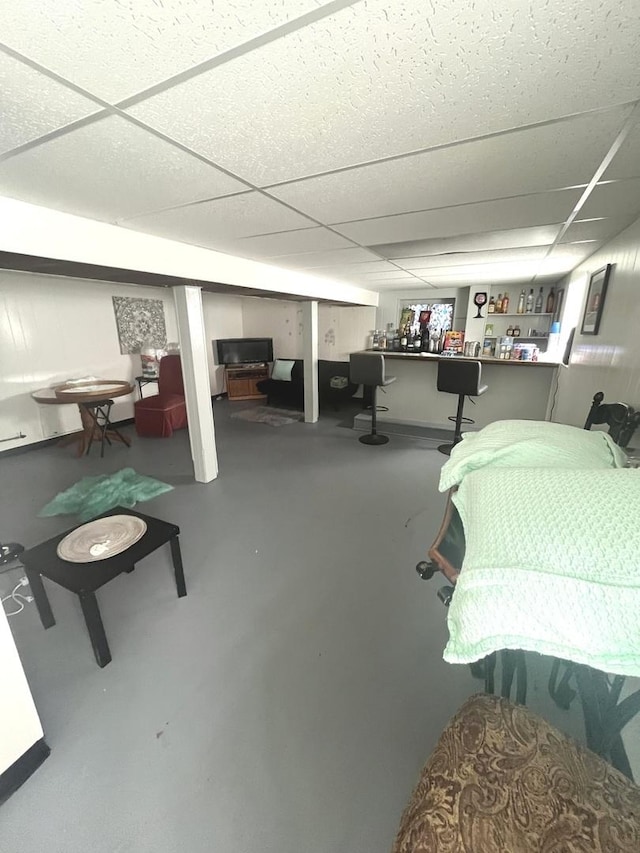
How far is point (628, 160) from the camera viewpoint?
1264mm

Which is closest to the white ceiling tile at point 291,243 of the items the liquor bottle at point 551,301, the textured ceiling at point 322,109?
the textured ceiling at point 322,109

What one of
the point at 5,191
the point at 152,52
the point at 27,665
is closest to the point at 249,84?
the point at 152,52

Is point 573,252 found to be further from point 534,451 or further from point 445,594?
point 445,594

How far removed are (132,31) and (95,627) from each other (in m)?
1.96

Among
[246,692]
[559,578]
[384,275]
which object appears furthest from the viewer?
[384,275]

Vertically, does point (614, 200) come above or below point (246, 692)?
above

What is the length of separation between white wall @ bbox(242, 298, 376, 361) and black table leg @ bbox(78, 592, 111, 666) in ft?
19.7

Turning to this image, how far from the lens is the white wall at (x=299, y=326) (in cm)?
666

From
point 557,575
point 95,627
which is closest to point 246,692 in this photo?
point 95,627

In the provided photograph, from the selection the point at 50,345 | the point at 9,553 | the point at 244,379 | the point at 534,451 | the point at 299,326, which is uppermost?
the point at 299,326

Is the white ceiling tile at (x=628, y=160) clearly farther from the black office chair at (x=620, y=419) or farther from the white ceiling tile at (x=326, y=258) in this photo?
the white ceiling tile at (x=326, y=258)

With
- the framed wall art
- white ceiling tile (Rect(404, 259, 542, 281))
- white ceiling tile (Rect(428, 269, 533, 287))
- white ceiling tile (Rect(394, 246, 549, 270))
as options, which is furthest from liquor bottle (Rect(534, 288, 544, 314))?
the framed wall art

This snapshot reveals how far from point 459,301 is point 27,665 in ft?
20.9

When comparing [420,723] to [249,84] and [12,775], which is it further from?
[249,84]
